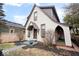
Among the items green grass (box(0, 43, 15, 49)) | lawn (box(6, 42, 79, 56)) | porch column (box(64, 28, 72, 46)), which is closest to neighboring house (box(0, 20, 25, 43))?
green grass (box(0, 43, 15, 49))

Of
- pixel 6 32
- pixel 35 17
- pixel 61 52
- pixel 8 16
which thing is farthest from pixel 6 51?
pixel 61 52

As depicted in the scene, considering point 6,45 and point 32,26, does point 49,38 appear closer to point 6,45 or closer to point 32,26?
point 32,26

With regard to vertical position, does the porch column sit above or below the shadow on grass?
above

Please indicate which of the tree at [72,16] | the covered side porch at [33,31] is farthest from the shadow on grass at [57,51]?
the tree at [72,16]

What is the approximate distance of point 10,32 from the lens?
1.79 meters

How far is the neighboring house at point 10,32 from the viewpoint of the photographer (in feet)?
5.87

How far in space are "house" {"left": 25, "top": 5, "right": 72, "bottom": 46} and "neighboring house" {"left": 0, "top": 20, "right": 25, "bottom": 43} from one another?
0.32ft

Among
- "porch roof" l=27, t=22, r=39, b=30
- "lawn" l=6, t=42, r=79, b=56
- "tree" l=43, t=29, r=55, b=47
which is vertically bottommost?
"lawn" l=6, t=42, r=79, b=56

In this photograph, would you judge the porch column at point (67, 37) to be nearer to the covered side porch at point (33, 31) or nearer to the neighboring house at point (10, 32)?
the covered side porch at point (33, 31)

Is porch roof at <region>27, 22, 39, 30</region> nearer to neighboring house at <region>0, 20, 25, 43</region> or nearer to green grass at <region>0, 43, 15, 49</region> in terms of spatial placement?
neighboring house at <region>0, 20, 25, 43</region>

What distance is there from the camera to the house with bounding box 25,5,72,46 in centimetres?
180

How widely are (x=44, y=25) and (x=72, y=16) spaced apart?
352mm

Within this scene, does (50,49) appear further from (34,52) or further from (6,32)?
(6,32)

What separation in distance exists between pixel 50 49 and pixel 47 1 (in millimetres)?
571
